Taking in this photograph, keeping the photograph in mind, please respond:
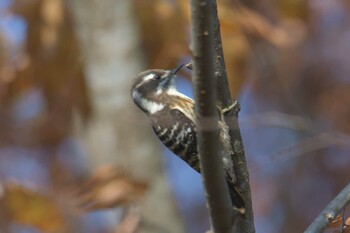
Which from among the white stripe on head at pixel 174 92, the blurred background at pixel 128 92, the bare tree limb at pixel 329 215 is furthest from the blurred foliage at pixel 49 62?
the bare tree limb at pixel 329 215

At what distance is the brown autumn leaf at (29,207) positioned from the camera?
4691 millimetres

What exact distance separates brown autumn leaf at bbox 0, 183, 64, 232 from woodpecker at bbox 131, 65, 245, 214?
2.77 feet

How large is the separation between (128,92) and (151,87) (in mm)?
801

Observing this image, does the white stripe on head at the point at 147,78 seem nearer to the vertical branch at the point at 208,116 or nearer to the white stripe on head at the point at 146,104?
the white stripe on head at the point at 146,104

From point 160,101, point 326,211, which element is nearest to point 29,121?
point 160,101

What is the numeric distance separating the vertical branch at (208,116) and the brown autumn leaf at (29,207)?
2.02 meters

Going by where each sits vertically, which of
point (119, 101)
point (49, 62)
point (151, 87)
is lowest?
point (151, 87)

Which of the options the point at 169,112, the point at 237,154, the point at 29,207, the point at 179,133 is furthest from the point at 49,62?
the point at 237,154

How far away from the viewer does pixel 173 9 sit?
548 centimetres

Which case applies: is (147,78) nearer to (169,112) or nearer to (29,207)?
(169,112)

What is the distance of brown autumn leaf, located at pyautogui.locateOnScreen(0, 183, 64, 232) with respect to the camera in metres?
4.69

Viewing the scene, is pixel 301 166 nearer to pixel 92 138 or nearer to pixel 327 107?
pixel 327 107

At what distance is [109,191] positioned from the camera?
4742mm

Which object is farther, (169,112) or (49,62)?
(49,62)
